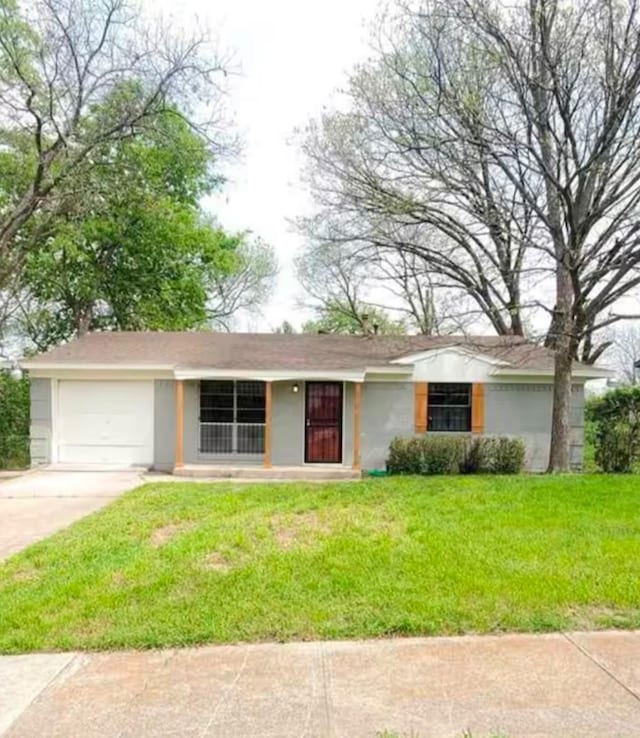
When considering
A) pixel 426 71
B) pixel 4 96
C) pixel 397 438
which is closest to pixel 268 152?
pixel 426 71

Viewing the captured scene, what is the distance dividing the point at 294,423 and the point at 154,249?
36.1ft

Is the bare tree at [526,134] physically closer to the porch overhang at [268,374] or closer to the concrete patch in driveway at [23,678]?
the porch overhang at [268,374]

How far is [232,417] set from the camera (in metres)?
13.4

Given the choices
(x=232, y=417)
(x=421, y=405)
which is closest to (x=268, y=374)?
(x=232, y=417)

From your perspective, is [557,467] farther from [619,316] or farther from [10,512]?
[10,512]

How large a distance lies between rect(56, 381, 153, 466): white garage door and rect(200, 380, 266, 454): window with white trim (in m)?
1.27

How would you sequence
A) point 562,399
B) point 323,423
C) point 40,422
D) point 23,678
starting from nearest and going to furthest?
1. point 23,678
2. point 562,399
3. point 40,422
4. point 323,423

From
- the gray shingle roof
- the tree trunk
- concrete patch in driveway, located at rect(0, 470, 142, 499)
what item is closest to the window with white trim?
the gray shingle roof

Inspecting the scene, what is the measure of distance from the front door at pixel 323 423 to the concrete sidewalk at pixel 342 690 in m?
9.49

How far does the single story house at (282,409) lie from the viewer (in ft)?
42.9

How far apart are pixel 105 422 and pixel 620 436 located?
36.4 ft

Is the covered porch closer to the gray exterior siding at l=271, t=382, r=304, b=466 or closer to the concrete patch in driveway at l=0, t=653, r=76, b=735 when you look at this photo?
the gray exterior siding at l=271, t=382, r=304, b=466

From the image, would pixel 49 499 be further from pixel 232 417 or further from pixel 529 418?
pixel 529 418

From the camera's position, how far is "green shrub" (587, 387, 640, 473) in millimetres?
12023
